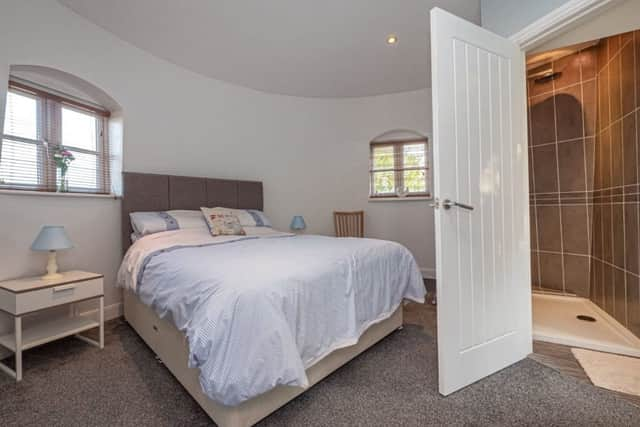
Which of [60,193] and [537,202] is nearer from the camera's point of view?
[60,193]

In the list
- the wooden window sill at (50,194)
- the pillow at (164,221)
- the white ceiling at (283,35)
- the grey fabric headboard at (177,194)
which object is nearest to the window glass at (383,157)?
the white ceiling at (283,35)

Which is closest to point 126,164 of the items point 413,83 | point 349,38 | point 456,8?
point 349,38

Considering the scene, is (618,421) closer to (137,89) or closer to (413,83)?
(413,83)

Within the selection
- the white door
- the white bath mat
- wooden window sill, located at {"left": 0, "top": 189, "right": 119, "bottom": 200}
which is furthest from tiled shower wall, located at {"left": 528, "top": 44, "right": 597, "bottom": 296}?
wooden window sill, located at {"left": 0, "top": 189, "right": 119, "bottom": 200}

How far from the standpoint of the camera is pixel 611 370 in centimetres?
170

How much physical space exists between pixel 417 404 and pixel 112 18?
11.6ft

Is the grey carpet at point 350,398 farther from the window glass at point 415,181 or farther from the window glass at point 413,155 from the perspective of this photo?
the window glass at point 413,155

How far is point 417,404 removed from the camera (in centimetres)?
147

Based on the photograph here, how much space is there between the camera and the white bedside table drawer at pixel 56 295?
179cm

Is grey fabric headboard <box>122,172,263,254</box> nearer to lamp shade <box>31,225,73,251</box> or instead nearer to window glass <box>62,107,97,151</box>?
window glass <box>62,107,97,151</box>

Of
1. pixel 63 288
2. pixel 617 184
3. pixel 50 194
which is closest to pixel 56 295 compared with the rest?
pixel 63 288

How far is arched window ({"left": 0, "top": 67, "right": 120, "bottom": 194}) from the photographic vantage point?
228cm

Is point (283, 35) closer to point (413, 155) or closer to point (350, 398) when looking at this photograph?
point (413, 155)

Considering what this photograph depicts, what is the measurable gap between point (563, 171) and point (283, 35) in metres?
3.06
